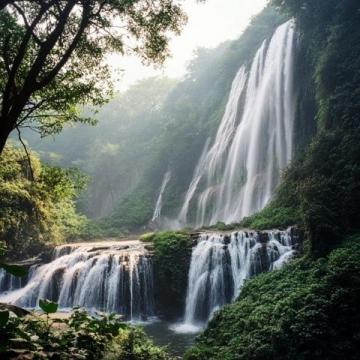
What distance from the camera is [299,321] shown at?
25.8 feet

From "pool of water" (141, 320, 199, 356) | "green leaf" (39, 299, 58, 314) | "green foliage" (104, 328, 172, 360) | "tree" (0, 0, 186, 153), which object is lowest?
"pool of water" (141, 320, 199, 356)

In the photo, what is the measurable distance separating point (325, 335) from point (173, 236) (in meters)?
10.9

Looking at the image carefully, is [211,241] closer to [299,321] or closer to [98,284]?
[98,284]

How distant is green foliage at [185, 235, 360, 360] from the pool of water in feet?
5.42

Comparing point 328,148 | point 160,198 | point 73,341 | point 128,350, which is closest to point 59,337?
point 73,341

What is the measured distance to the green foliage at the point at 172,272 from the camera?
1633 centimetres

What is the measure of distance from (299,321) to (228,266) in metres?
7.50

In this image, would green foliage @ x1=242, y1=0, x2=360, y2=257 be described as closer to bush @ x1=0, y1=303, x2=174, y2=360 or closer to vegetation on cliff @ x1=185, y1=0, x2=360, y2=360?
vegetation on cliff @ x1=185, y1=0, x2=360, y2=360

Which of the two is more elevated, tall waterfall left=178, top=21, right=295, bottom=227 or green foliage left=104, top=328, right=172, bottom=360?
Answer: tall waterfall left=178, top=21, right=295, bottom=227

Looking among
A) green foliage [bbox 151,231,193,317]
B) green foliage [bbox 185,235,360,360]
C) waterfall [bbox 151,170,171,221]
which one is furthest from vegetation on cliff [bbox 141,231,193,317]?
waterfall [bbox 151,170,171,221]

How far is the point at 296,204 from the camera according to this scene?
17641mm

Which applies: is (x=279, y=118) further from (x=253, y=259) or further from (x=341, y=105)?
(x=253, y=259)

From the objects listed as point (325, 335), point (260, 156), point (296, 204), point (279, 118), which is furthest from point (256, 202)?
point (325, 335)

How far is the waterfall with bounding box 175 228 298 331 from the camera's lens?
14.7 m
